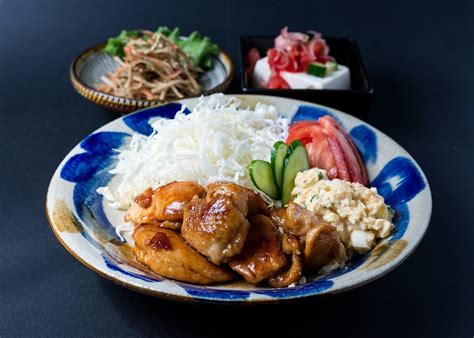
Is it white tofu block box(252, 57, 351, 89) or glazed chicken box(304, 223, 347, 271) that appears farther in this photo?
white tofu block box(252, 57, 351, 89)

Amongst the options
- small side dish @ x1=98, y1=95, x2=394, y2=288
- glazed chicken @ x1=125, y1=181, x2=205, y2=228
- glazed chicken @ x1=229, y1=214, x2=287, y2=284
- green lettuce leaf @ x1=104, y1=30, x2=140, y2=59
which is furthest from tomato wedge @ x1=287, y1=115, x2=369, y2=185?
green lettuce leaf @ x1=104, y1=30, x2=140, y2=59

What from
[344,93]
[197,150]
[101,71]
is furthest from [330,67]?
[101,71]

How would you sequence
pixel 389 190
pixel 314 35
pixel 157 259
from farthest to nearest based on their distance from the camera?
pixel 314 35
pixel 389 190
pixel 157 259

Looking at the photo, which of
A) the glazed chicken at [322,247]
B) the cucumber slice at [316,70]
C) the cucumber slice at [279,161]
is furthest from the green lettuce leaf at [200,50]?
the glazed chicken at [322,247]

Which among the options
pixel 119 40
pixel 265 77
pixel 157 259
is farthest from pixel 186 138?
pixel 119 40

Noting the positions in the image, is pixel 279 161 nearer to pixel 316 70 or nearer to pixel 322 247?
pixel 322 247

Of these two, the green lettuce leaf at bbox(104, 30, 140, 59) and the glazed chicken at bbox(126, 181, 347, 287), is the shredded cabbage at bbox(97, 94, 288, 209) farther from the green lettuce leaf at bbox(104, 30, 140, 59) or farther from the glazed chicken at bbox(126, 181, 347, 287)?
the green lettuce leaf at bbox(104, 30, 140, 59)

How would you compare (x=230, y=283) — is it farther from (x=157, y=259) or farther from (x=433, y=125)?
(x=433, y=125)
